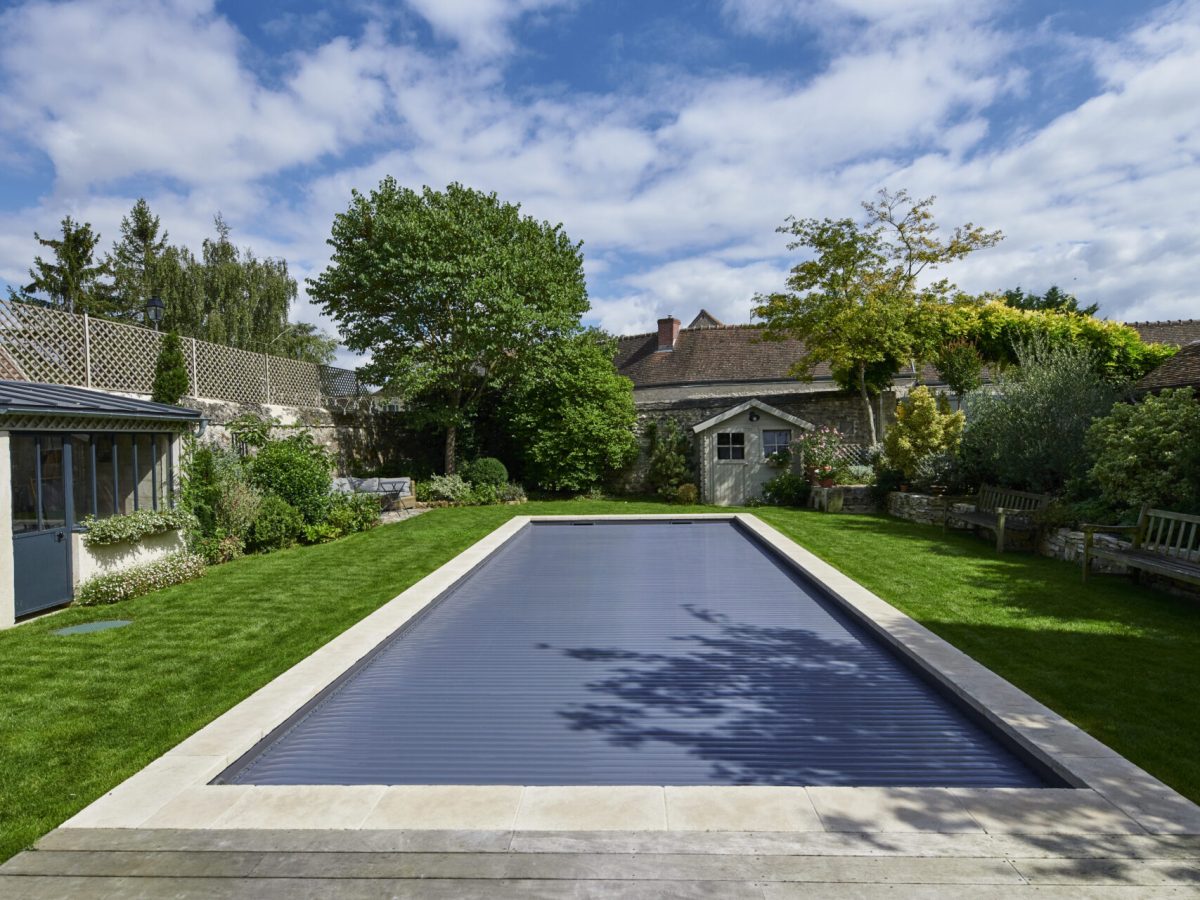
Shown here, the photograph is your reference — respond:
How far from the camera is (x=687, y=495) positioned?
1906 centimetres

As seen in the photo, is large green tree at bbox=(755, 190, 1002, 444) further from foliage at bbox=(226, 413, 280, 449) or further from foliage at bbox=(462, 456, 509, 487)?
foliage at bbox=(226, 413, 280, 449)

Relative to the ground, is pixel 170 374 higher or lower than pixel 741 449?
higher

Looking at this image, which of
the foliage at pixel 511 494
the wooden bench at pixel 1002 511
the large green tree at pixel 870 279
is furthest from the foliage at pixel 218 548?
the large green tree at pixel 870 279

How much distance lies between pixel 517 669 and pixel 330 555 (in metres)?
6.53

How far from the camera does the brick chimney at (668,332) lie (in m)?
29.9

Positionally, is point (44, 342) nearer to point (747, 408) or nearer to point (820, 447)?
point (747, 408)

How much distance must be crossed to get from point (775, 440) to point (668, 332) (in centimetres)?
1212

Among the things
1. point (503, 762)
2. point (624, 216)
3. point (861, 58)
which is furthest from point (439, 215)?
point (503, 762)

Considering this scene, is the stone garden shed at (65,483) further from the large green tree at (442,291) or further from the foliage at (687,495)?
the foliage at (687,495)

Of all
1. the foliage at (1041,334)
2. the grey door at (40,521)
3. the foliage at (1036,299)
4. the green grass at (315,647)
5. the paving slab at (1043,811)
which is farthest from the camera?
the foliage at (1036,299)

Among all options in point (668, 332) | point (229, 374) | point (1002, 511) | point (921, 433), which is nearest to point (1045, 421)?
point (1002, 511)

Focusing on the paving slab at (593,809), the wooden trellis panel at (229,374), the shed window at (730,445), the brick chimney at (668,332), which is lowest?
the paving slab at (593,809)

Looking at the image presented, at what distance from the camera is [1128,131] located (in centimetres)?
995

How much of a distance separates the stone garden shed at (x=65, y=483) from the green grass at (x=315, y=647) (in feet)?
1.76
